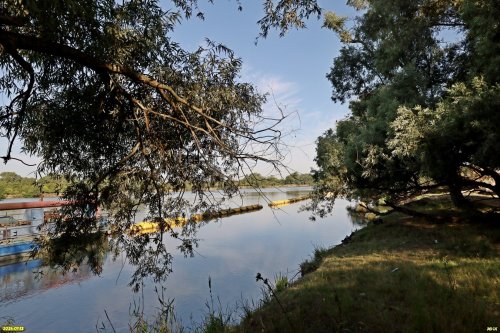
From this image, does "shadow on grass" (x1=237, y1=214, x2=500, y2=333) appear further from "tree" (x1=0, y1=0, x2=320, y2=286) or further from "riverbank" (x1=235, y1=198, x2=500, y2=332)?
"tree" (x1=0, y1=0, x2=320, y2=286)

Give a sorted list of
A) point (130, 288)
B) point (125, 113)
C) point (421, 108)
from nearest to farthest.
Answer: point (125, 113) < point (421, 108) < point (130, 288)

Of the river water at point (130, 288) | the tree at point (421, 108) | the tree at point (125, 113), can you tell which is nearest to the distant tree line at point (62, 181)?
the tree at point (125, 113)

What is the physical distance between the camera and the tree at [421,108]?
7691mm

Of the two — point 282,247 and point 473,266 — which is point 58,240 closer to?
point 473,266

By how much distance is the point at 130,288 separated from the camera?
14.5 metres

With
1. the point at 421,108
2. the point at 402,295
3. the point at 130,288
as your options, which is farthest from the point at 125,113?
the point at 130,288

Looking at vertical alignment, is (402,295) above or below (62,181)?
below

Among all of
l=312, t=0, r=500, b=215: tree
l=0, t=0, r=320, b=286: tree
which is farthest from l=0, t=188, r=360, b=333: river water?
l=312, t=0, r=500, b=215: tree

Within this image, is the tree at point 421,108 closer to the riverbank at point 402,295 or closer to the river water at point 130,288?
the riverbank at point 402,295

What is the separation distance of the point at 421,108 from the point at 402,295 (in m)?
6.58

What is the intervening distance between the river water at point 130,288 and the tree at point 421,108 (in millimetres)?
4090

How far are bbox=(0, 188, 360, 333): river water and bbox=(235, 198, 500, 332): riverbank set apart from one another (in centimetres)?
230

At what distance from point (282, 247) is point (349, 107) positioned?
9965 mm

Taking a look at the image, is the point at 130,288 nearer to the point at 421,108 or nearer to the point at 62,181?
the point at 62,181
